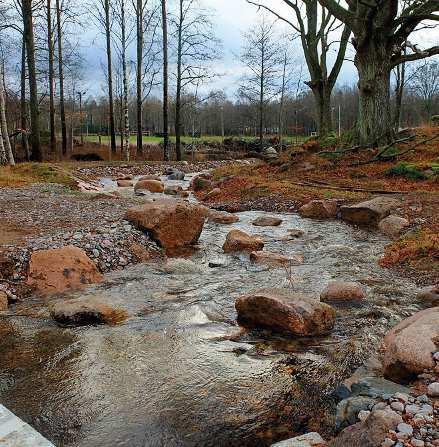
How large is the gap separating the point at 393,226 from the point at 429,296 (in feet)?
12.7

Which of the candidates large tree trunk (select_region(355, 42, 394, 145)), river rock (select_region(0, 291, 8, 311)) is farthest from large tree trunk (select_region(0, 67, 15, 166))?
river rock (select_region(0, 291, 8, 311))

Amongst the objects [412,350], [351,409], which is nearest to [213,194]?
[412,350]

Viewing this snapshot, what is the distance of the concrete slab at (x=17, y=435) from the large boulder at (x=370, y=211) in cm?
882

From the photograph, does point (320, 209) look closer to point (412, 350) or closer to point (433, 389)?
point (412, 350)

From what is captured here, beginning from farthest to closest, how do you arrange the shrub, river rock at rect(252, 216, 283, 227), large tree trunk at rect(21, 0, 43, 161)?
large tree trunk at rect(21, 0, 43, 161) → the shrub → river rock at rect(252, 216, 283, 227)

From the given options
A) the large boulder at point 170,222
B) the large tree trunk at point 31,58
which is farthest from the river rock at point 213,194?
the large tree trunk at point 31,58

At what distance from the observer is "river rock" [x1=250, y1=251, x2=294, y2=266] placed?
7336 millimetres

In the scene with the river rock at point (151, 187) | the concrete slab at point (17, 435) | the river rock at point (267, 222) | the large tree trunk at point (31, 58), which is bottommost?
the river rock at point (267, 222)

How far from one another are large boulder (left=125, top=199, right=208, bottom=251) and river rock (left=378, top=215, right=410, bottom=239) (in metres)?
3.71

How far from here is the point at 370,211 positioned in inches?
393

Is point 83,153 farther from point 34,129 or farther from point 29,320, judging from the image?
point 29,320

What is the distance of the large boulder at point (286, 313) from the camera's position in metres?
4.68

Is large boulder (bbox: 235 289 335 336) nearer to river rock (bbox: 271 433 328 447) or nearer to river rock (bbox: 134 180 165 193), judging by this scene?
river rock (bbox: 271 433 328 447)

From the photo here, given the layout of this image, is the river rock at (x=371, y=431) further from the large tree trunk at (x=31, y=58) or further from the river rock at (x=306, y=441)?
the large tree trunk at (x=31, y=58)
